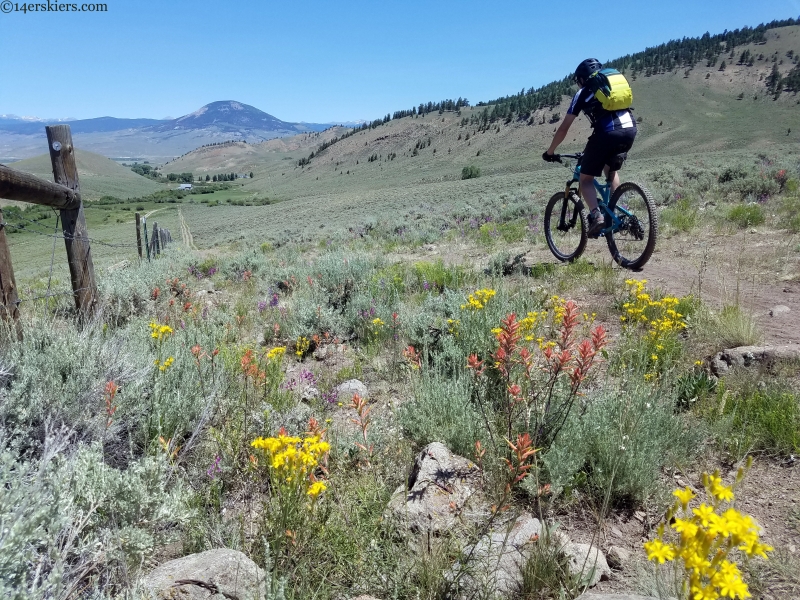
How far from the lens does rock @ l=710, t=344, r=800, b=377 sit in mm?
3281

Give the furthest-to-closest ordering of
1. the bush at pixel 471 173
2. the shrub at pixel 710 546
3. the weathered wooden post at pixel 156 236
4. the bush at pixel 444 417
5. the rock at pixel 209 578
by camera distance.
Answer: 1. the bush at pixel 471 173
2. the weathered wooden post at pixel 156 236
3. the bush at pixel 444 417
4. the rock at pixel 209 578
5. the shrub at pixel 710 546

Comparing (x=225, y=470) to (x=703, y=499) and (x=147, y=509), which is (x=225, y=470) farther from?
(x=703, y=499)

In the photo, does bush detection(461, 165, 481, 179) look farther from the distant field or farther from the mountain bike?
the mountain bike

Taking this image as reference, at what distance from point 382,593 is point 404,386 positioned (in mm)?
2134

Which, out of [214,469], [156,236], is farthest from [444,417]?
[156,236]

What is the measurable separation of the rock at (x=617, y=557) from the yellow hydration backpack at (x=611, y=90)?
4798 mm

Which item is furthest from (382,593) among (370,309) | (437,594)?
(370,309)

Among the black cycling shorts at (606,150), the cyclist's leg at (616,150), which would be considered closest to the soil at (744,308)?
the cyclist's leg at (616,150)

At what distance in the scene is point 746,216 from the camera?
27.1 feet

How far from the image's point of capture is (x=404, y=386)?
3994 millimetres

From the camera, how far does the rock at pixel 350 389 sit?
12.8 feet

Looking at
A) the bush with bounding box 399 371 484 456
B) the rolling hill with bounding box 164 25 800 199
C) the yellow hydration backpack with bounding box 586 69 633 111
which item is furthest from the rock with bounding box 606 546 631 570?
the rolling hill with bounding box 164 25 800 199

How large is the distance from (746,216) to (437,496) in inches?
339

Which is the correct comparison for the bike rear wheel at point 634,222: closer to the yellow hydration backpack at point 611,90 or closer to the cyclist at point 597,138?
the cyclist at point 597,138
